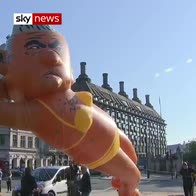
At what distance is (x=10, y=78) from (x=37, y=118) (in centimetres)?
89

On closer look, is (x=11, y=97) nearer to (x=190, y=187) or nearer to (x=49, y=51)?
(x=49, y=51)

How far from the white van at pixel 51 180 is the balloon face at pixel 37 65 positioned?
1163 cm

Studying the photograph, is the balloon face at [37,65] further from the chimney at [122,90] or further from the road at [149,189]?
the chimney at [122,90]

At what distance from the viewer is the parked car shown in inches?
745

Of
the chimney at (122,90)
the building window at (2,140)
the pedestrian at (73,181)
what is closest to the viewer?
the pedestrian at (73,181)

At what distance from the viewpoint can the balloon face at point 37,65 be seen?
7.32 m

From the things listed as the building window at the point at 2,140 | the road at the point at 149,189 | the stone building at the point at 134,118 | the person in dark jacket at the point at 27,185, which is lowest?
the road at the point at 149,189

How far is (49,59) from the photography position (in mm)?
7445

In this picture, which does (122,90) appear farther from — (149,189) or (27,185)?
(27,185)

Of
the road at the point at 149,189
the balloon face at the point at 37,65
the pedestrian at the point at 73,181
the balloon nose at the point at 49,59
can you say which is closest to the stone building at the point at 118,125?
the road at the point at 149,189

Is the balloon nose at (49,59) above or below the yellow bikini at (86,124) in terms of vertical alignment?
above

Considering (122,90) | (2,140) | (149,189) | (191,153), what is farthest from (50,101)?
(122,90)

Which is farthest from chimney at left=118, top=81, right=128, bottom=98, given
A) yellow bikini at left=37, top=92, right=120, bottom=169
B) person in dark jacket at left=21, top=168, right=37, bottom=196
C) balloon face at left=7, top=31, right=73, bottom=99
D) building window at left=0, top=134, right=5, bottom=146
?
balloon face at left=7, top=31, right=73, bottom=99

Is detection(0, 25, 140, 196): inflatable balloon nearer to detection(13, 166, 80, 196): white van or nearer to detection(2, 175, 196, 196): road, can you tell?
detection(13, 166, 80, 196): white van
